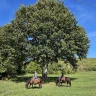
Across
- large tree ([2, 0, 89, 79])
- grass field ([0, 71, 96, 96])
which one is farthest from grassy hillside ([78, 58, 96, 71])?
grass field ([0, 71, 96, 96])

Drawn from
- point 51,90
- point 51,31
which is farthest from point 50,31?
point 51,90

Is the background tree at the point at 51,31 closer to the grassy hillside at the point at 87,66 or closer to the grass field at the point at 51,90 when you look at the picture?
the grass field at the point at 51,90

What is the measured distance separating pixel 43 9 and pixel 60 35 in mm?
4221

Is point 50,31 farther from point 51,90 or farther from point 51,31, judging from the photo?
point 51,90

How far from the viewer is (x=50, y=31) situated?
32.3 metres

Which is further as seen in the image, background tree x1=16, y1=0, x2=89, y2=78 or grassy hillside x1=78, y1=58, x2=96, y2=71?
grassy hillside x1=78, y1=58, x2=96, y2=71

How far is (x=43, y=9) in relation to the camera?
110 ft

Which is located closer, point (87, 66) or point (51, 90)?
point (51, 90)

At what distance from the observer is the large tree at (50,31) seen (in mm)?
31906

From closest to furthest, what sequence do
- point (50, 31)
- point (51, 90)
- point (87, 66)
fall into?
point (51, 90) → point (50, 31) → point (87, 66)

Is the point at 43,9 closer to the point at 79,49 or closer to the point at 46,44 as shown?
the point at 46,44

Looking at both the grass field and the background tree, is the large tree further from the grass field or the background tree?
the grass field

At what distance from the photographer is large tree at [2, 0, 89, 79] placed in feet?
105

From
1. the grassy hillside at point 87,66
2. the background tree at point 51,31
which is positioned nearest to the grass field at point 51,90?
the background tree at point 51,31
